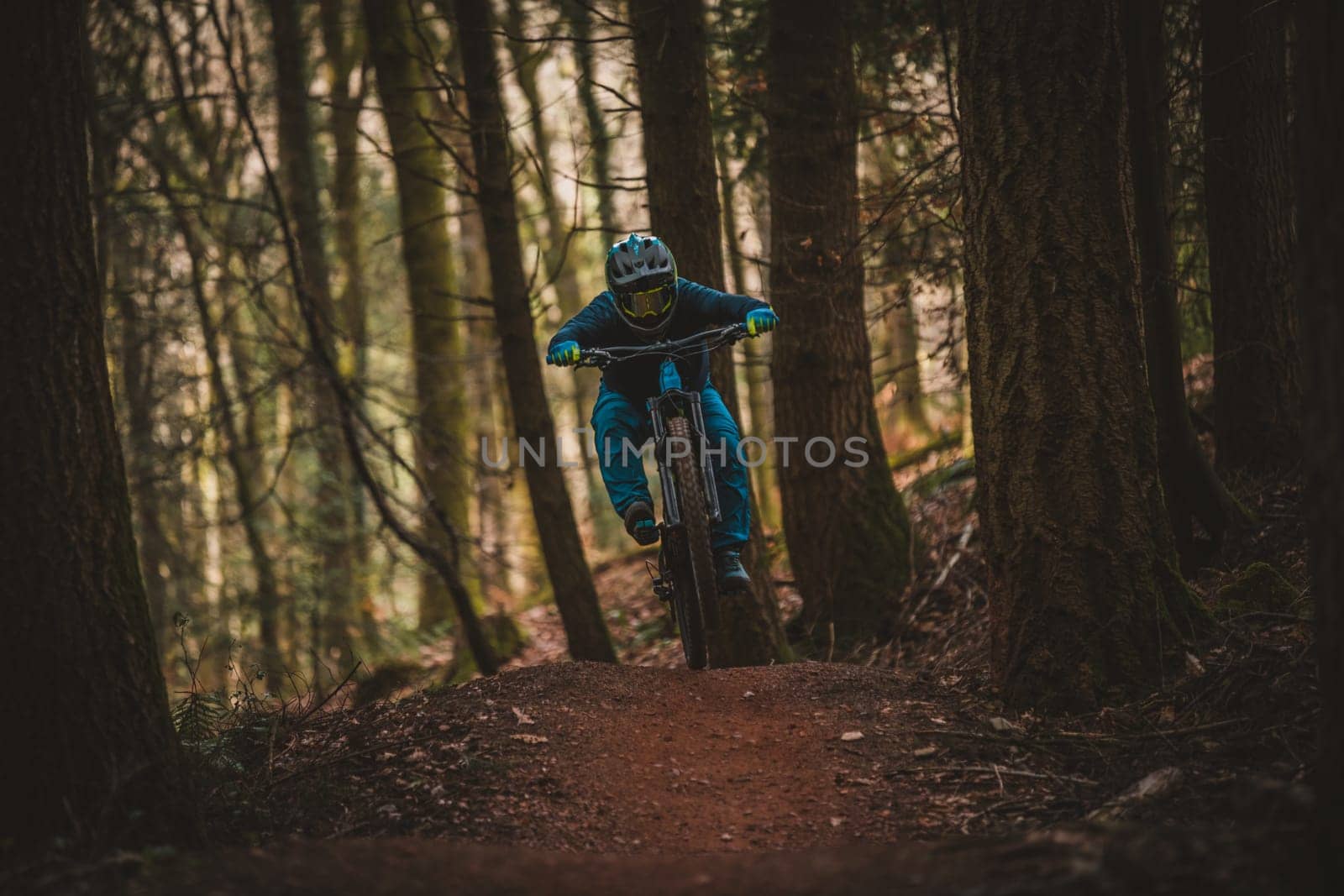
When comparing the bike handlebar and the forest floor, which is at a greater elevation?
the bike handlebar

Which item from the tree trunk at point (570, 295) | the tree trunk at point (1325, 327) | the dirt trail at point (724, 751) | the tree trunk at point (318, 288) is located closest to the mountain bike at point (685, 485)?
the dirt trail at point (724, 751)

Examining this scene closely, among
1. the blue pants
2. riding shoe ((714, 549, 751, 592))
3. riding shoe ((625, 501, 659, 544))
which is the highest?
the blue pants

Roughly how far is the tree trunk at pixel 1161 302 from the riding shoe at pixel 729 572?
108 inches

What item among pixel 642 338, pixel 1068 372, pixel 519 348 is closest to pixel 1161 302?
pixel 1068 372

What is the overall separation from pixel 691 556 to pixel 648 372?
1.34 meters

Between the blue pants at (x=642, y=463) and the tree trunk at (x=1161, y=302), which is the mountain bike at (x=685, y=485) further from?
the tree trunk at (x=1161, y=302)

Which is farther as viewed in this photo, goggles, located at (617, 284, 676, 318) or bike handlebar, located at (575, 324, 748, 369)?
goggles, located at (617, 284, 676, 318)

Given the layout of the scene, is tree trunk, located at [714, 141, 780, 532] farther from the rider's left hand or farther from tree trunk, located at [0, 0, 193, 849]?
tree trunk, located at [0, 0, 193, 849]

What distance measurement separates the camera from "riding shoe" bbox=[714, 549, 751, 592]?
20.2 ft

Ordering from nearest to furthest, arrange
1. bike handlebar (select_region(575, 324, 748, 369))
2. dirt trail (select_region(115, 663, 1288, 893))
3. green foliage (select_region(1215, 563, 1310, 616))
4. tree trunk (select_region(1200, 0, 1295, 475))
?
1. dirt trail (select_region(115, 663, 1288, 893))
2. green foliage (select_region(1215, 563, 1310, 616))
3. bike handlebar (select_region(575, 324, 748, 369))
4. tree trunk (select_region(1200, 0, 1295, 475))

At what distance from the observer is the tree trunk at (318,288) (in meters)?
12.5

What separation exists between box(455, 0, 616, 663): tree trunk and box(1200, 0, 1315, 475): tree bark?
5316mm

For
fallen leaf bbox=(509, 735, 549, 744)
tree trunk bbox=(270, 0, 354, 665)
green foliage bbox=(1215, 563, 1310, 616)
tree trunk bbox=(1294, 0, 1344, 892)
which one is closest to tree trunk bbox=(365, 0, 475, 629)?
tree trunk bbox=(270, 0, 354, 665)

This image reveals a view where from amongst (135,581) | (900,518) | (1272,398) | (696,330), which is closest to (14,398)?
(135,581)
